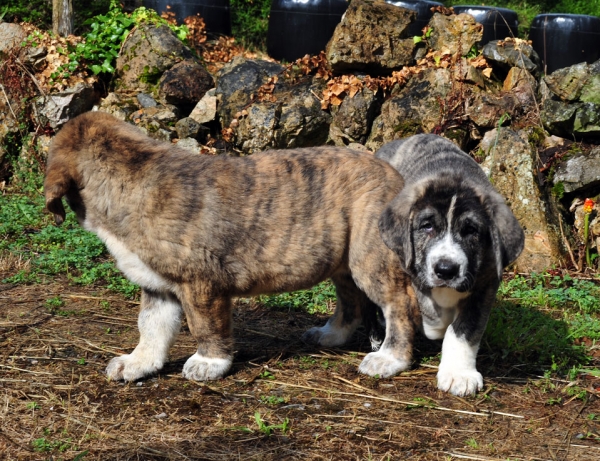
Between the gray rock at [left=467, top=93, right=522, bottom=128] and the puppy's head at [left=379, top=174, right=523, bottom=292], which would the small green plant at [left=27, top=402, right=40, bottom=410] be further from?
the gray rock at [left=467, top=93, right=522, bottom=128]

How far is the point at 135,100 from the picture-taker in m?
10.2

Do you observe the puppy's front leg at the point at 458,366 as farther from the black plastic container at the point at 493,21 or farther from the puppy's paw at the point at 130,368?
the black plastic container at the point at 493,21

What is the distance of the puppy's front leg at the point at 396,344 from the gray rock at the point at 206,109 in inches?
208

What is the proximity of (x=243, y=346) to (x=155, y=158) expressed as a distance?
1.58 m

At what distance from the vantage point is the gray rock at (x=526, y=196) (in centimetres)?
780

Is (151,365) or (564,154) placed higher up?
(564,154)

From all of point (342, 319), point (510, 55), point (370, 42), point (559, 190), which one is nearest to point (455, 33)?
point (510, 55)

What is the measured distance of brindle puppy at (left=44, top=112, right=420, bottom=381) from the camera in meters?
4.82

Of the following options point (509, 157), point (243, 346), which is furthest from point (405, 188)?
point (509, 157)

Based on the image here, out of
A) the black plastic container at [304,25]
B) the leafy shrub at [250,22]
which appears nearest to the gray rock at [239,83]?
the black plastic container at [304,25]

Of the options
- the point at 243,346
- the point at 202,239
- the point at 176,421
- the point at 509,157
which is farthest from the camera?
the point at 509,157

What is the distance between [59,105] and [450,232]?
7.07m

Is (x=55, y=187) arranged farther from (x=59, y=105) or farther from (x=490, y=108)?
(x=59, y=105)

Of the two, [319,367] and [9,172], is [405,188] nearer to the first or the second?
[319,367]
